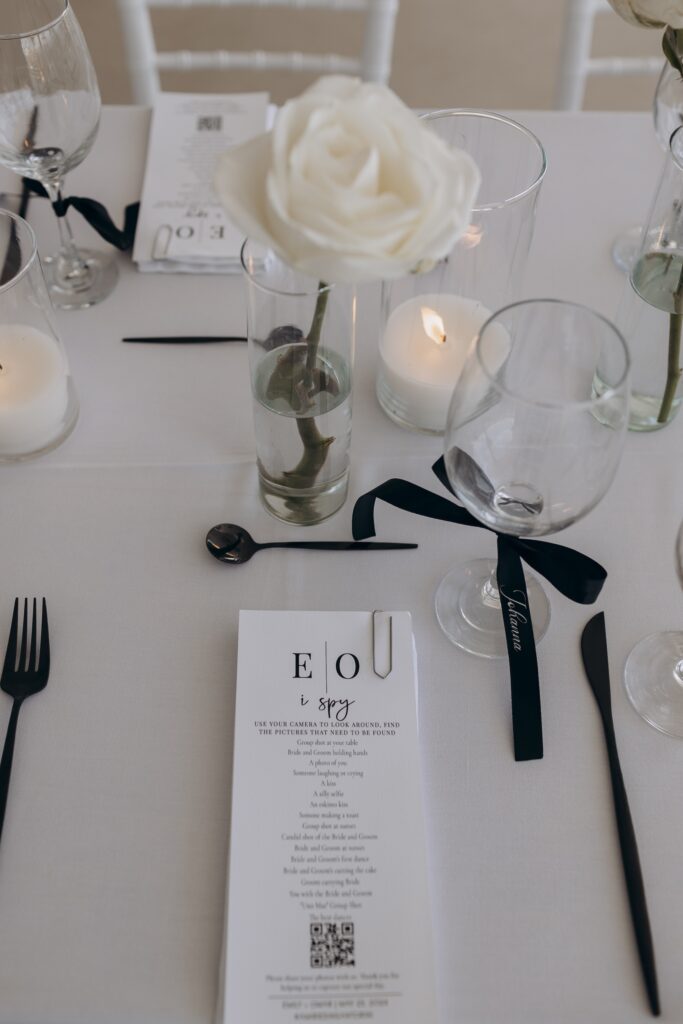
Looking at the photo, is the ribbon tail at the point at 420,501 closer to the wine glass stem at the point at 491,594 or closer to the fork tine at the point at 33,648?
the wine glass stem at the point at 491,594

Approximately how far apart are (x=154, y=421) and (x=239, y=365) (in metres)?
0.12

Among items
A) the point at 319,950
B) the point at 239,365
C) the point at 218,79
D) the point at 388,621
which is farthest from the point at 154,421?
the point at 218,79

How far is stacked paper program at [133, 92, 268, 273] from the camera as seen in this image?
113 cm

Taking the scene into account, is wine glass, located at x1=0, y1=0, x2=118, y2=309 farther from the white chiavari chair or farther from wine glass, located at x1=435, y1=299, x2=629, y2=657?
the white chiavari chair

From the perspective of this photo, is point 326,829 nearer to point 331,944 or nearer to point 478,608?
point 331,944

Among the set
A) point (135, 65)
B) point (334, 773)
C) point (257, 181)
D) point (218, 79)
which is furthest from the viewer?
point (218, 79)

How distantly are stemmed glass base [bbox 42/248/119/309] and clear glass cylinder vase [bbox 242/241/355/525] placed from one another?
355 millimetres

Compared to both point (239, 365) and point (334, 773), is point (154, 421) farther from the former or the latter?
point (334, 773)

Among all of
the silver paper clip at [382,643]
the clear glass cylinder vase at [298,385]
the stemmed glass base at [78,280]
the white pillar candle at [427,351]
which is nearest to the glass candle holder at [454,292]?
the white pillar candle at [427,351]

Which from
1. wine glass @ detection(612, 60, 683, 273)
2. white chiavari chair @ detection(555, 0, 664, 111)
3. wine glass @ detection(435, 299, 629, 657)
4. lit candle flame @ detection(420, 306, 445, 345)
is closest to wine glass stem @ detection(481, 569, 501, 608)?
wine glass @ detection(435, 299, 629, 657)

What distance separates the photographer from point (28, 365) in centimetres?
95

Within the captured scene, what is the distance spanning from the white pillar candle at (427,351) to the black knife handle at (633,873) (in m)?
0.37

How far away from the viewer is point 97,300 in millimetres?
1104

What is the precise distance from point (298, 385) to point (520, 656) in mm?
316
